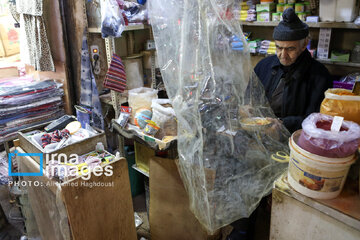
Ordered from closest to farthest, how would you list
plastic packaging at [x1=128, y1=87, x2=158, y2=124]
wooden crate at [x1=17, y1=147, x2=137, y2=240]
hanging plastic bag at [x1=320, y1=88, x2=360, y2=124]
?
1. hanging plastic bag at [x1=320, y1=88, x2=360, y2=124]
2. wooden crate at [x1=17, y1=147, x2=137, y2=240]
3. plastic packaging at [x1=128, y1=87, x2=158, y2=124]

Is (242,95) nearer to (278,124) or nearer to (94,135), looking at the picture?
(278,124)

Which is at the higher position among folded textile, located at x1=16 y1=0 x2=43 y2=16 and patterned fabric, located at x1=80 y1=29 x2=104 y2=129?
folded textile, located at x1=16 y1=0 x2=43 y2=16

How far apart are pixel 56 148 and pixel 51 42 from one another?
1236 millimetres

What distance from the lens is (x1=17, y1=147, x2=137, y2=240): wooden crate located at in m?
1.54

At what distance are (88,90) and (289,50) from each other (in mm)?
1640

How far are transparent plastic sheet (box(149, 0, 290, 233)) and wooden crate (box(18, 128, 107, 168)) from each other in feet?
2.22

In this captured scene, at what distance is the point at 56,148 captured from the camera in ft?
5.65

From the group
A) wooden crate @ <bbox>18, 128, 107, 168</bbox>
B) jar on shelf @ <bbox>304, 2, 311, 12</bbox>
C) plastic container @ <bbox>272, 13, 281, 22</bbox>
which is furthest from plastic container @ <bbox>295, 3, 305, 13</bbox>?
wooden crate @ <bbox>18, 128, 107, 168</bbox>

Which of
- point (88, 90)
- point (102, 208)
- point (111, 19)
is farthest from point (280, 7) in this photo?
point (102, 208)

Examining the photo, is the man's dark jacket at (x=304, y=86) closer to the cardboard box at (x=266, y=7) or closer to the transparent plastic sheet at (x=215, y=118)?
the transparent plastic sheet at (x=215, y=118)

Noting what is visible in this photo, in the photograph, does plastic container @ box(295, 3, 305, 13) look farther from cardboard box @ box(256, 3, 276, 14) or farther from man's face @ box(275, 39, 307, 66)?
man's face @ box(275, 39, 307, 66)

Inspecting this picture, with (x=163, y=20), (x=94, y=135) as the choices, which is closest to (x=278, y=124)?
(x=163, y=20)

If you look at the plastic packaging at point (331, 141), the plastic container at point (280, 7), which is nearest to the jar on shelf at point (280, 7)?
the plastic container at point (280, 7)

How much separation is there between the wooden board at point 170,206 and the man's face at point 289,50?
1.05m
